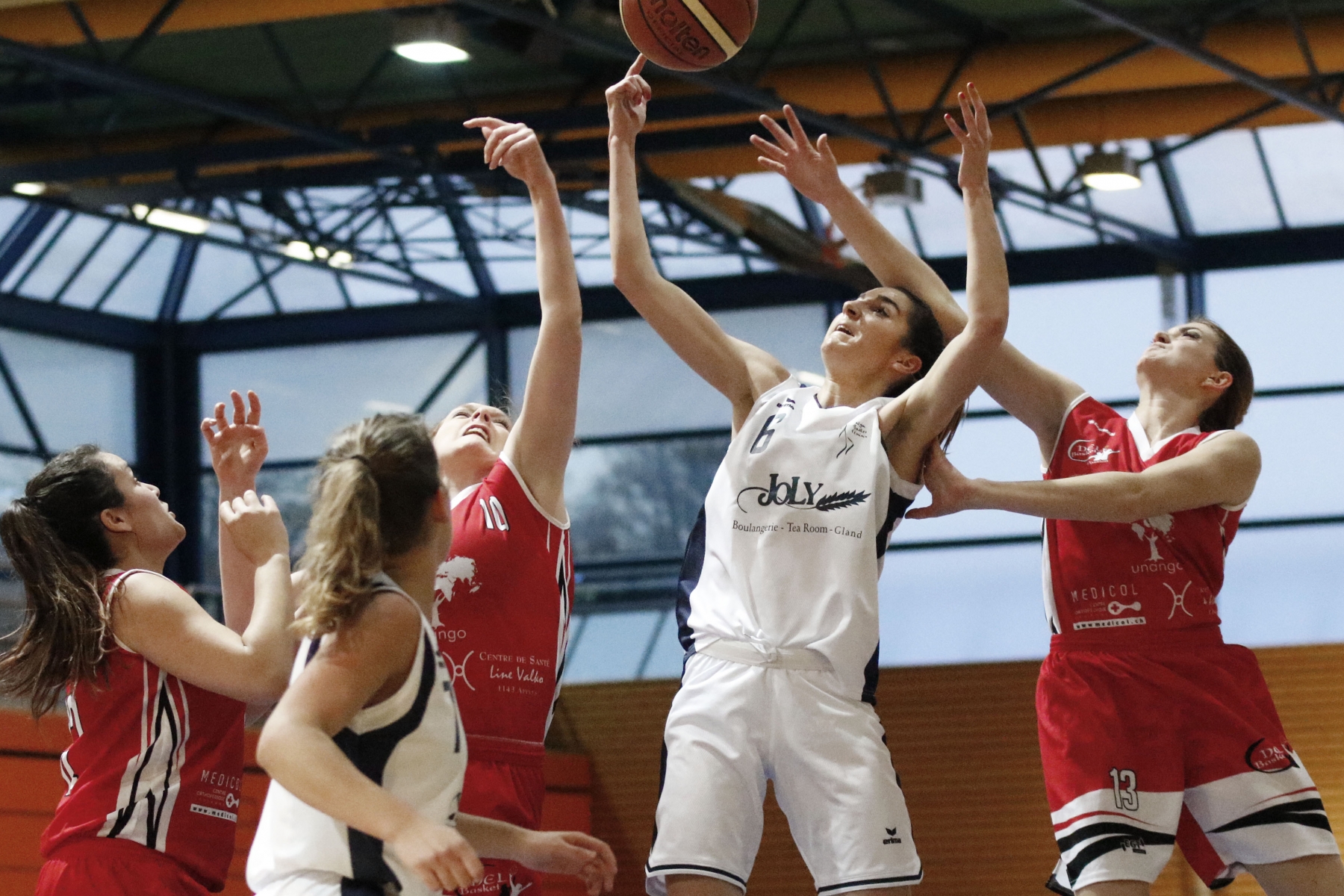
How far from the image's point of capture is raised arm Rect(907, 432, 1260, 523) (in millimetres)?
3484

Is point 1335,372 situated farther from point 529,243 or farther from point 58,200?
point 58,200

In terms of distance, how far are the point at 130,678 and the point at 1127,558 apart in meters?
2.26

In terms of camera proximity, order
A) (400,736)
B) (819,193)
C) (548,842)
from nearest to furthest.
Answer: (400,736)
(548,842)
(819,193)

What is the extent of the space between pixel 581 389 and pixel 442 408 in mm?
1630

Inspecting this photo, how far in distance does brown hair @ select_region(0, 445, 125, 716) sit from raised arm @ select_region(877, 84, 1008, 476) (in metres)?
1.67

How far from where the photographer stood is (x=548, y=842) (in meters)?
2.71

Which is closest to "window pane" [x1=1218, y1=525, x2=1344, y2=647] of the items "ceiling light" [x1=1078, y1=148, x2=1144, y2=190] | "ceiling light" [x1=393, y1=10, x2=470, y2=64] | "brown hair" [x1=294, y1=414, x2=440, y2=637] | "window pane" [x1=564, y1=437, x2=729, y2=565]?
"ceiling light" [x1=1078, y1=148, x2=1144, y2=190]

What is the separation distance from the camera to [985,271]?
134 inches

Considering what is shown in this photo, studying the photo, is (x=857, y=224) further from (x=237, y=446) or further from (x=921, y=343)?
(x=237, y=446)

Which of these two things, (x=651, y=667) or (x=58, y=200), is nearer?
(x=58, y=200)

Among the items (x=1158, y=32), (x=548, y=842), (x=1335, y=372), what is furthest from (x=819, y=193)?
(x=1335, y=372)

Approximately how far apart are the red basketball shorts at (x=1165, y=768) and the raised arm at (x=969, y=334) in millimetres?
742

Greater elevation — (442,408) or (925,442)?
(442,408)

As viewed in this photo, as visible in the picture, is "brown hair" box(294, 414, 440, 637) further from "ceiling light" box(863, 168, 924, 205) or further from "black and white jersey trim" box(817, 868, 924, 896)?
"ceiling light" box(863, 168, 924, 205)
